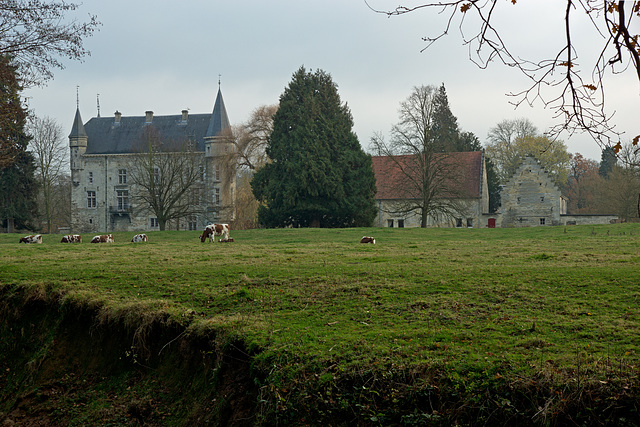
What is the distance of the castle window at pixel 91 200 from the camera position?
76.4 m

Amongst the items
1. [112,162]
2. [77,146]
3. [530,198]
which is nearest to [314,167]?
[530,198]

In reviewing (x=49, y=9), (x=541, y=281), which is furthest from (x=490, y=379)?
(x=49, y=9)

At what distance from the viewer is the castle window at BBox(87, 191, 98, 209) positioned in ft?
251

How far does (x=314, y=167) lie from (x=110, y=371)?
3561 centimetres

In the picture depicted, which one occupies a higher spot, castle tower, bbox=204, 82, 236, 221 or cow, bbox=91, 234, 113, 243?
castle tower, bbox=204, 82, 236, 221

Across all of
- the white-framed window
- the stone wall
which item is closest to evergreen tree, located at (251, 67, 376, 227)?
the stone wall

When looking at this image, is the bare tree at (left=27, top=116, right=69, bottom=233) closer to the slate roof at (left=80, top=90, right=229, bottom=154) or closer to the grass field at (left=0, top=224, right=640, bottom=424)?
the slate roof at (left=80, top=90, right=229, bottom=154)

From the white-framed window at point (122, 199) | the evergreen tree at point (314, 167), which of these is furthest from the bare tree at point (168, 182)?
the white-framed window at point (122, 199)

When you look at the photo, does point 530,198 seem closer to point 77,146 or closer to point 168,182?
point 168,182

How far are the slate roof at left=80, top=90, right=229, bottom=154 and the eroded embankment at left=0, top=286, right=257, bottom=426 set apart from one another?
66521 mm

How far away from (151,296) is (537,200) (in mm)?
55650

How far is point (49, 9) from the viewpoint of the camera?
48.6 feet

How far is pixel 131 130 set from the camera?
77.8m

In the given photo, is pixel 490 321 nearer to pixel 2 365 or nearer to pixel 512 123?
pixel 2 365
